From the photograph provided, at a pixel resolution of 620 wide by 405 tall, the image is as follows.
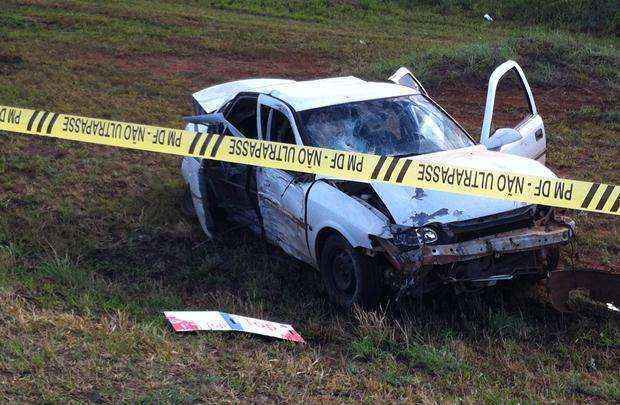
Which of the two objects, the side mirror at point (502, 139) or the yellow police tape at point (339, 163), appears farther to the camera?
the side mirror at point (502, 139)

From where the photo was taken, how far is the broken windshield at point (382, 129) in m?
6.88

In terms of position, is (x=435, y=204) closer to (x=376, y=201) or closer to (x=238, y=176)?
(x=376, y=201)

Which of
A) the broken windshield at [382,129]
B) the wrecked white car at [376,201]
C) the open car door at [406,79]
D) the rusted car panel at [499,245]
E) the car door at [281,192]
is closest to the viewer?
the rusted car panel at [499,245]

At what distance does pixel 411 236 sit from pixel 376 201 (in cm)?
48

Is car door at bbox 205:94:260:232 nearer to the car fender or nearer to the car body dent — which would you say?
the car body dent

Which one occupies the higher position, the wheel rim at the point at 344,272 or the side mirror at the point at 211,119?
the side mirror at the point at 211,119

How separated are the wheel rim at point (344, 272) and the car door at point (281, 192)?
0.42 meters

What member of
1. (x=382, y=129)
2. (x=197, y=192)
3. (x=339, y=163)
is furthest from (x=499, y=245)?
(x=197, y=192)

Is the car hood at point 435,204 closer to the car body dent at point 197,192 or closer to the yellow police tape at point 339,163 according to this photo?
the yellow police tape at point 339,163

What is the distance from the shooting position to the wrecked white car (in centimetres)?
593

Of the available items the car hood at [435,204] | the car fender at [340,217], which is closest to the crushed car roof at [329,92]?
the car fender at [340,217]

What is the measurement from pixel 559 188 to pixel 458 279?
3.10ft

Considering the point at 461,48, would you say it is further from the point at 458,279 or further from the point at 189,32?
the point at 458,279

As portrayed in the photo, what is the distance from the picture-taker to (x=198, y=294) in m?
6.89
